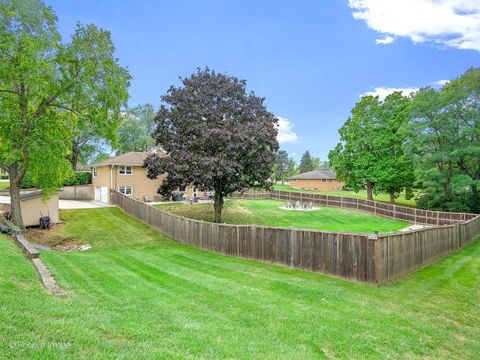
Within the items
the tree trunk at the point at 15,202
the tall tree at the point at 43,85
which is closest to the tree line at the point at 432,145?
the tall tree at the point at 43,85

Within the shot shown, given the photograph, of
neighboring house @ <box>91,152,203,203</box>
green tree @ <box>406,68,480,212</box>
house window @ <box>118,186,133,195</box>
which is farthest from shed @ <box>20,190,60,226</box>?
green tree @ <box>406,68,480,212</box>

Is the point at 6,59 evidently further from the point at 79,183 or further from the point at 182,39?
the point at 79,183

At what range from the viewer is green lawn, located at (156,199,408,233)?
91.5 ft

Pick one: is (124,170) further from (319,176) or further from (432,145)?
(319,176)

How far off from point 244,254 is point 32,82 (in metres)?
13.4

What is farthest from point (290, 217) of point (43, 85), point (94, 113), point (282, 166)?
point (282, 166)

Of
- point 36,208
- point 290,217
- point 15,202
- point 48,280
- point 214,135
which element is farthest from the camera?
point 290,217

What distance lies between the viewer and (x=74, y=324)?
4.79 metres

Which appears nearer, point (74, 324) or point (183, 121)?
point (74, 324)

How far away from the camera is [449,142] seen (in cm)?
3272

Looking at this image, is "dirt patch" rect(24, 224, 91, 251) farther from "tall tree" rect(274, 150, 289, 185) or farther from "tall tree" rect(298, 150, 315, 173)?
"tall tree" rect(298, 150, 315, 173)

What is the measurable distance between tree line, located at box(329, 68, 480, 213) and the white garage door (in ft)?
90.7

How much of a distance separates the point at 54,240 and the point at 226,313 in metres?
15.5

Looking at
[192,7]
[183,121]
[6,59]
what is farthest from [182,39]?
[6,59]
